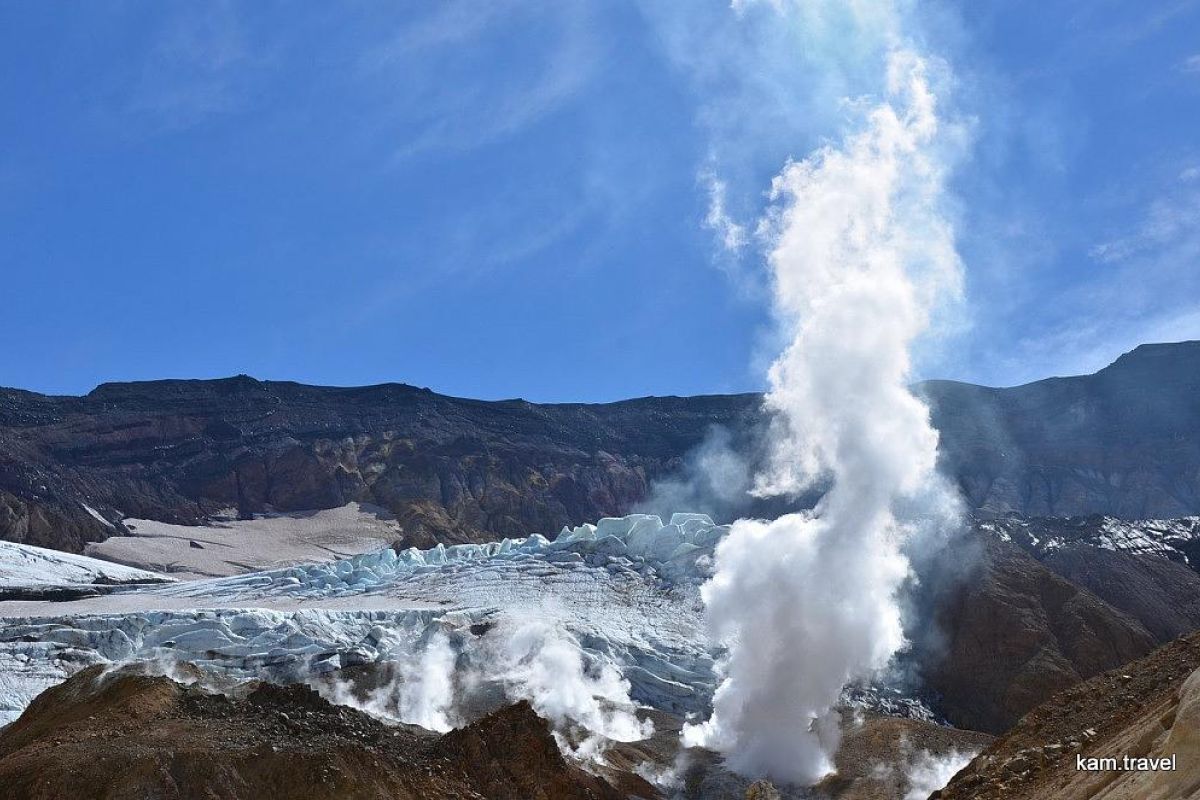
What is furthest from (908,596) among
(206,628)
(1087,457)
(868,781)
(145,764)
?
(1087,457)

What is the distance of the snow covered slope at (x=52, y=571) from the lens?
59306 millimetres

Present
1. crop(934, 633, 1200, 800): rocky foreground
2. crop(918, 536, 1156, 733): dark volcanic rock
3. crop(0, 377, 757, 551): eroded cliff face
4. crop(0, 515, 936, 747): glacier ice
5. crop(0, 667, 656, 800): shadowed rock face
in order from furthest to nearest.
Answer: crop(0, 377, 757, 551): eroded cliff face → crop(918, 536, 1156, 733): dark volcanic rock → crop(0, 515, 936, 747): glacier ice → crop(0, 667, 656, 800): shadowed rock face → crop(934, 633, 1200, 800): rocky foreground

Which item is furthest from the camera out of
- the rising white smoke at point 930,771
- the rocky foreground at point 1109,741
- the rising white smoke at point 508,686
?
the rising white smoke at point 508,686

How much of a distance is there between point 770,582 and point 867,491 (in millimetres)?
5114

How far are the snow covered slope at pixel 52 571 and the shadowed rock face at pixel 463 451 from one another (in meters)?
23.9

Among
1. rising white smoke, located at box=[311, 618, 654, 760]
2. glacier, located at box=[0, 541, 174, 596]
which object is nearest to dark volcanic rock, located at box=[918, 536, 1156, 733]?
rising white smoke, located at box=[311, 618, 654, 760]

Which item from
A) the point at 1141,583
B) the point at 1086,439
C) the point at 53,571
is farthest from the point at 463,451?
the point at 1141,583

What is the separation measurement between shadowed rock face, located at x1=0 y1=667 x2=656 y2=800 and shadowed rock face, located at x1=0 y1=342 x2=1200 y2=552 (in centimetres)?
6986

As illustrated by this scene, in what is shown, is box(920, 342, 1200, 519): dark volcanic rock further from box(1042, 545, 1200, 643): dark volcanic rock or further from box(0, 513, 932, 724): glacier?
box(0, 513, 932, 724): glacier

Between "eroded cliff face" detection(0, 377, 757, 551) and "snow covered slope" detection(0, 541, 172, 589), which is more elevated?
"eroded cliff face" detection(0, 377, 757, 551)

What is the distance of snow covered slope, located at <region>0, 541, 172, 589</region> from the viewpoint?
59306 mm

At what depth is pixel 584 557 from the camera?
62906 millimetres

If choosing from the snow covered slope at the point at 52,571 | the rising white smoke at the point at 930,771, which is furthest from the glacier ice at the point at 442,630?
→ the rising white smoke at the point at 930,771

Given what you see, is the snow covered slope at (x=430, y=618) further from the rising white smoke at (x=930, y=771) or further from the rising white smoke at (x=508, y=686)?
the rising white smoke at (x=930, y=771)
